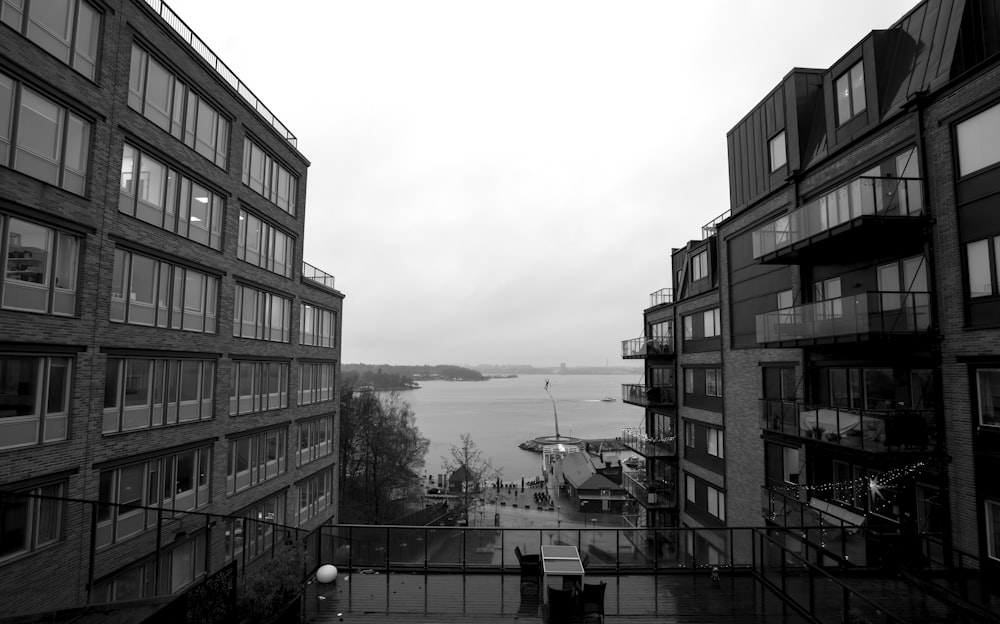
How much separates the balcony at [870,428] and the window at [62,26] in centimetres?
2157

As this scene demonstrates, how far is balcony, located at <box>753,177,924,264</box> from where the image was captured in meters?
12.9

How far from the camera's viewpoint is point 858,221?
13.3 meters

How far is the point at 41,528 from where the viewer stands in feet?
41.7

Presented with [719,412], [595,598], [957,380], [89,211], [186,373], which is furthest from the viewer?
[719,412]

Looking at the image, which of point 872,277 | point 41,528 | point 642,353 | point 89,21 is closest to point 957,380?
point 872,277

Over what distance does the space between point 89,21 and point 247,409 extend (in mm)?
14510

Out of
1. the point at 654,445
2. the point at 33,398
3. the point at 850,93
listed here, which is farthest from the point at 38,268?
the point at 654,445

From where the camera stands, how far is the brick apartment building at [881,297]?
38.3ft

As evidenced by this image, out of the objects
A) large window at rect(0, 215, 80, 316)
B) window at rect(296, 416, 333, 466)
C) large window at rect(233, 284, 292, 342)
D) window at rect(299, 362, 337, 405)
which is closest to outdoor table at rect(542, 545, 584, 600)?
large window at rect(0, 215, 80, 316)

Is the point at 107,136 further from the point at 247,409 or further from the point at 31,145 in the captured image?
the point at 247,409

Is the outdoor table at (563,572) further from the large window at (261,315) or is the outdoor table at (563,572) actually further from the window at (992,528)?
the large window at (261,315)

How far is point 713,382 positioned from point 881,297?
12.1 meters

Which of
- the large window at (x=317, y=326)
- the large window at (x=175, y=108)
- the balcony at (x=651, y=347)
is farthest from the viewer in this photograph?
the balcony at (x=651, y=347)

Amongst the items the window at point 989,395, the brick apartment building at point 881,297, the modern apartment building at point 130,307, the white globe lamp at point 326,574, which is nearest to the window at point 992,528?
the brick apartment building at point 881,297
